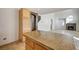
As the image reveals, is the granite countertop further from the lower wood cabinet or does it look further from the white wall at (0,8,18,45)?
the white wall at (0,8,18,45)

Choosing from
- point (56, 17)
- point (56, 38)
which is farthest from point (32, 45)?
point (56, 17)

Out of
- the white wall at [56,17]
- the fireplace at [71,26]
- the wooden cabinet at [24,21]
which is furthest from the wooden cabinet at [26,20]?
the fireplace at [71,26]

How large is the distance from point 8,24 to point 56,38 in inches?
28.5

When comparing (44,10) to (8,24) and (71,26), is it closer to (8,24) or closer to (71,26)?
(71,26)

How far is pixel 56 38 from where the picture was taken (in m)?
1.62

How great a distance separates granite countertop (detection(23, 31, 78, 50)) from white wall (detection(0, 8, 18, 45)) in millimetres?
177

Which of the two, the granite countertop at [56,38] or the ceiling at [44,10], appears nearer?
the granite countertop at [56,38]

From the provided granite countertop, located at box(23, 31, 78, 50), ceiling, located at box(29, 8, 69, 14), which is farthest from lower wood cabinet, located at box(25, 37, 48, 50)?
ceiling, located at box(29, 8, 69, 14)

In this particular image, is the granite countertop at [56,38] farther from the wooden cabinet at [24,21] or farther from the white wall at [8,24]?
the white wall at [8,24]

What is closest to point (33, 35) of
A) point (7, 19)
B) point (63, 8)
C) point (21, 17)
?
point (21, 17)

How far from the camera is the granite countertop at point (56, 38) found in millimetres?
1478

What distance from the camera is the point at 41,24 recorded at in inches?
64.7

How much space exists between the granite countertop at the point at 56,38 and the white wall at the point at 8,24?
0.58ft
